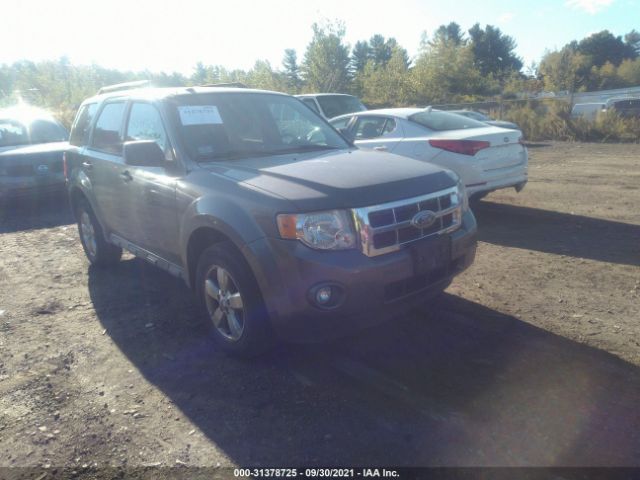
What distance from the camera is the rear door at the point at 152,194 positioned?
161 inches

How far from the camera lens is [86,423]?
123 inches

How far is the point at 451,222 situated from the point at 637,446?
1.76 m

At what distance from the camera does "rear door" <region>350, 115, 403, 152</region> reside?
7.74 metres

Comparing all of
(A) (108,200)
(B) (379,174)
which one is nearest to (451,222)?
(B) (379,174)

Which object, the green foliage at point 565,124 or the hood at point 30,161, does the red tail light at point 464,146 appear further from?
the green foliage at point 565,124

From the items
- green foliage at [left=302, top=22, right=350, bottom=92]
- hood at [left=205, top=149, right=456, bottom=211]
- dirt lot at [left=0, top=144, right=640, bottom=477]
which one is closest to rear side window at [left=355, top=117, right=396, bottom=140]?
dirt lot at [left=0, top=144, right=640, bottom=477]

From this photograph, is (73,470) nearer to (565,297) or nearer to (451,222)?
(451,222)

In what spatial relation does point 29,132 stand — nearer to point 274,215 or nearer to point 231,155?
point 231,155

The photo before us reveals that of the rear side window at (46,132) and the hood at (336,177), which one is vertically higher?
the hood at (336,177)

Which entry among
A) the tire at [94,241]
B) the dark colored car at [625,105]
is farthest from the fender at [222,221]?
the dark colored car at [625,105]

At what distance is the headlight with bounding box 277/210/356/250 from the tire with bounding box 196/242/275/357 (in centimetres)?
45

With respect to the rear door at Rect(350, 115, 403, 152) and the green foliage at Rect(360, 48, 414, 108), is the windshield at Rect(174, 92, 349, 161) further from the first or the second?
the green foliage at Rect(360, 48, 414, 108)

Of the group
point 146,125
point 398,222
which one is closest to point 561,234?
point 398,222

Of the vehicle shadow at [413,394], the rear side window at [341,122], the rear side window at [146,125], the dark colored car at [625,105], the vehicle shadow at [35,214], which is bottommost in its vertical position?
the vehicle shadow at [35,214]
